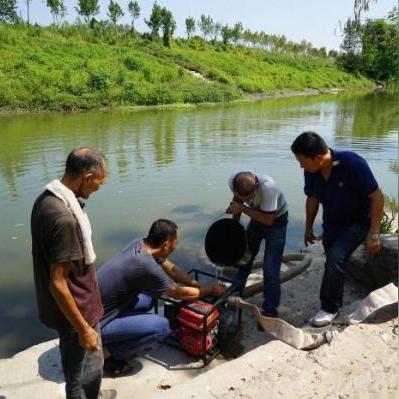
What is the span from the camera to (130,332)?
324 centimetres

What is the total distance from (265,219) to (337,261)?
2.27 feet

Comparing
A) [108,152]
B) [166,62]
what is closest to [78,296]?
[108,152]

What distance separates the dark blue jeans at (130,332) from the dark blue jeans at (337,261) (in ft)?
4.57

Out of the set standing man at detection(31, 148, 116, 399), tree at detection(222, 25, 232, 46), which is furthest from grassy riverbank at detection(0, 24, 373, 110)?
standing man at detection(31, 148, 116, 399)

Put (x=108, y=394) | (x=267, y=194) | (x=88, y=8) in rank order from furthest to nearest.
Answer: (x=88, y=8)
(x=267, y=194)
(x=108, y=394)

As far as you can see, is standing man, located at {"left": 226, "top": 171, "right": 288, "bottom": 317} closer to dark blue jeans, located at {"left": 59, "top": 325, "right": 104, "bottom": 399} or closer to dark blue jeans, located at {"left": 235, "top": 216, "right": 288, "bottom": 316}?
dark blue jeans, located at {"left": 235, "top": 216, "right": 288, "bottom": 316}

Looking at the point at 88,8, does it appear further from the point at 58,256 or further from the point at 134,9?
the point at 58,256

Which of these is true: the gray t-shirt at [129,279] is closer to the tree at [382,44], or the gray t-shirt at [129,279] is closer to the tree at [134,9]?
the tree at [382,44]

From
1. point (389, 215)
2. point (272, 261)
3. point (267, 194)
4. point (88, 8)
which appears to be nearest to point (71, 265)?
point (267, 194)

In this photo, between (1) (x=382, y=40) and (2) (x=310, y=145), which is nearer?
(2) (x=310, y=145)

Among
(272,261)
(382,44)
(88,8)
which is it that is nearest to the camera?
(272,261)

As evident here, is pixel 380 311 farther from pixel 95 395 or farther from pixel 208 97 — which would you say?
pixel 208 97

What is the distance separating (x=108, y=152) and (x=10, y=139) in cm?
418

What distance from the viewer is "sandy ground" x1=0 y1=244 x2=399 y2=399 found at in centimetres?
270
